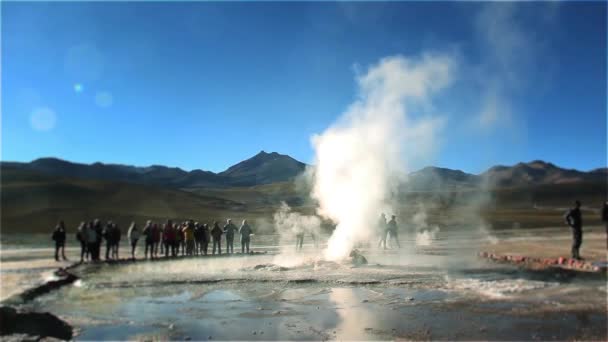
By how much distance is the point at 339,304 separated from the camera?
34.4 ft

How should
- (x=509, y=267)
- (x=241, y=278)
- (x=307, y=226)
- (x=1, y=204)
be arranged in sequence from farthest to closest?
(x=1, y=204) < (x=307, y=226) < (x=509, y=267) < (x=241, y=278)

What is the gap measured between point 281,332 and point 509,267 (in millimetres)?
10732

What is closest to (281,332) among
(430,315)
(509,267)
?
(430,315)

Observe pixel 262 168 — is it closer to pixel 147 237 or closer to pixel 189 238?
pixel 147 237

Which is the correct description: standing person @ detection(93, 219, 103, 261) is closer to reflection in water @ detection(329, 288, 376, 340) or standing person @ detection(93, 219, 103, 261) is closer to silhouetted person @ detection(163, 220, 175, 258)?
silhouetted person @ detection(163, 220, 175, 258)

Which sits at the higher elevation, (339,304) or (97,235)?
(97,235)

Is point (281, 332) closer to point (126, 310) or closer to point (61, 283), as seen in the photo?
point (126, 310)

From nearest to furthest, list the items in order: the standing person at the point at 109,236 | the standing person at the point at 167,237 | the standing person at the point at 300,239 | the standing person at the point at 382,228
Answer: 1. the standing person at the point at 109,236
2. the standing person at the point at 167,237
3. the standing person at the point at 382,228
4. the standing person at the point at 300,239

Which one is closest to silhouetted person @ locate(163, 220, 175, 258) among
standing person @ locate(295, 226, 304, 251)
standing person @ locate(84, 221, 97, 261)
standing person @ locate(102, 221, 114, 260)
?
standing person @ locate(102, 221, 114, 260)

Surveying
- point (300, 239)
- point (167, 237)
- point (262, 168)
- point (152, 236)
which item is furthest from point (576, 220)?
point (152, 236)

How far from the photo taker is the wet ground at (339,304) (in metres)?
8.38

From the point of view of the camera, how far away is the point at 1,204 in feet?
158

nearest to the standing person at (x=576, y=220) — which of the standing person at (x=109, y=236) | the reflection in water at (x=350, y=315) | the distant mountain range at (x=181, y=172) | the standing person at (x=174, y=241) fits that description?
the reflection in water at (x=350, y=315)

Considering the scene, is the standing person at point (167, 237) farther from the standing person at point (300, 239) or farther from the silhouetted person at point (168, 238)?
the standing person at point (300, 239)
